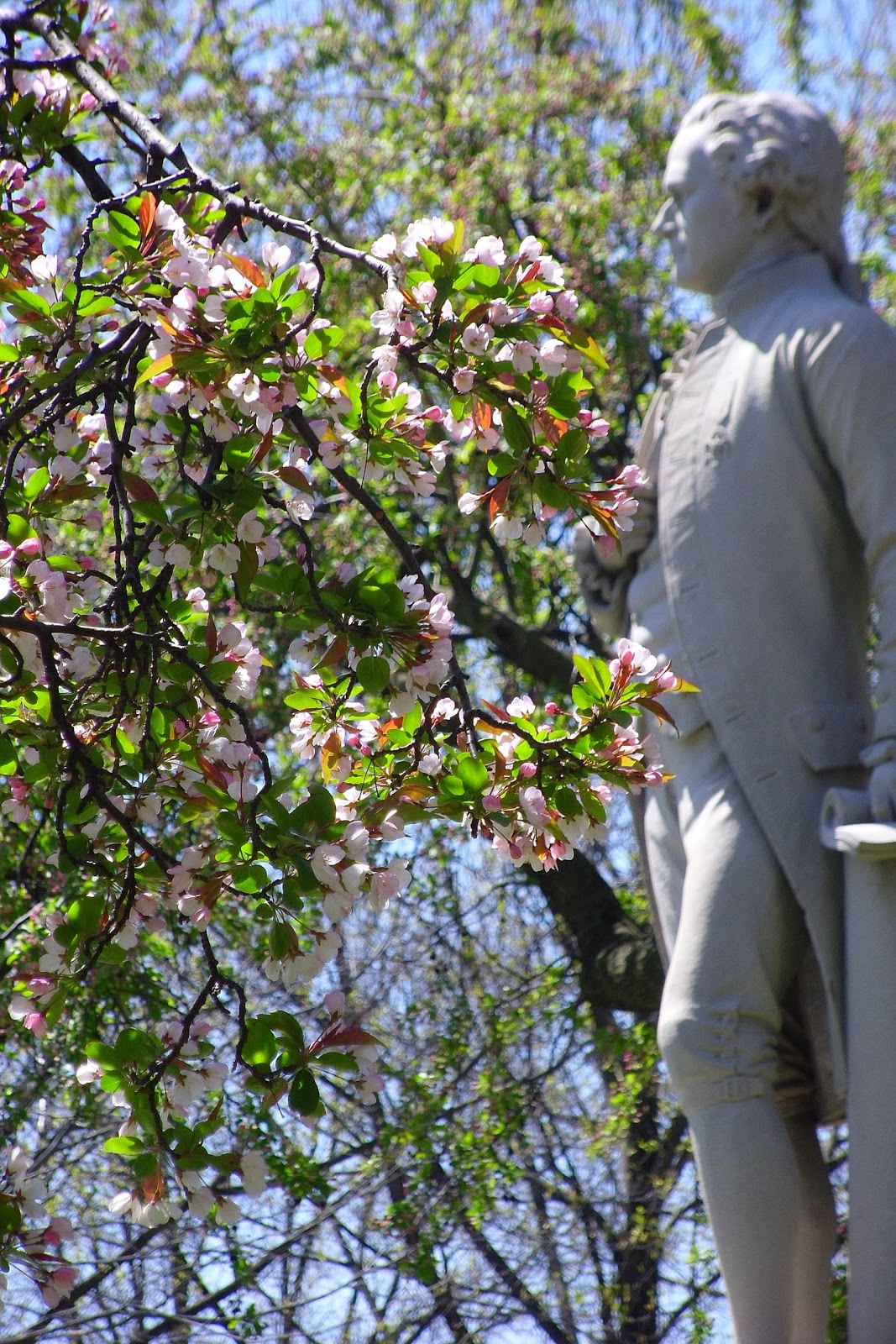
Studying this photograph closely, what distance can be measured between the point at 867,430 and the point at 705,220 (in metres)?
0.69

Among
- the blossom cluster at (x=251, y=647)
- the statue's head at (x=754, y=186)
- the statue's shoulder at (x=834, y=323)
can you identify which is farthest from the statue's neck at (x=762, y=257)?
the blossom cluster at (x=251, y=647)

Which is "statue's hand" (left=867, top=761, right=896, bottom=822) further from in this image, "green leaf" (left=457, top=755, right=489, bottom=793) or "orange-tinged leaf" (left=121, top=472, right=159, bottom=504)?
"orange-tinged leaf" (left=121, top=472, right=159, bottom=504)

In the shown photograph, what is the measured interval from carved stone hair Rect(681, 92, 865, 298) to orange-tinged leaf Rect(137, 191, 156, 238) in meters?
2.02

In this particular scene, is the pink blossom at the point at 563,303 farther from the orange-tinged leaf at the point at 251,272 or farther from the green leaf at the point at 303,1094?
the green leaf at the point at 303,1094

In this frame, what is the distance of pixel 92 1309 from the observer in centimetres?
534

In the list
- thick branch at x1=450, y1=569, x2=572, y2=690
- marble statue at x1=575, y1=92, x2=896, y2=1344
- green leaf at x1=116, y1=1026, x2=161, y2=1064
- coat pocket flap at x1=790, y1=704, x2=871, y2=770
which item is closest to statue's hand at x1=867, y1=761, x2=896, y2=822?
marble statue at x1=575, y1=92, x2=896, y2=1344

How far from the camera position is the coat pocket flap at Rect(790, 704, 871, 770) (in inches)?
122

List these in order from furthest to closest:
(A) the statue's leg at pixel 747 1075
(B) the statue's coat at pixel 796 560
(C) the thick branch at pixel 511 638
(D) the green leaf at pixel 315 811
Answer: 1. (C) the thick branch at pixel 511 638
2. (B) the statue's coat at pixel 796 560
3. (A) the statue's leg at pixel 747 1075
4. (D) the green leaf at pixel 315 811

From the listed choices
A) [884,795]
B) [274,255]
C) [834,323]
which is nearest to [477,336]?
[274,255]

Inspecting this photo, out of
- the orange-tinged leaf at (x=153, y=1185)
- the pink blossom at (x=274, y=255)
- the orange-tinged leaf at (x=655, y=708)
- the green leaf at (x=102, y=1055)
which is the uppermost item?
the pink blossom at (x=274, y=255)

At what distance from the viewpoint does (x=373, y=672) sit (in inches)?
69.1

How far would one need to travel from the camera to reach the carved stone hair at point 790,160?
3.56 m

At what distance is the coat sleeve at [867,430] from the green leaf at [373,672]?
150cm

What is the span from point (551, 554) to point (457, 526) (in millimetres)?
400
